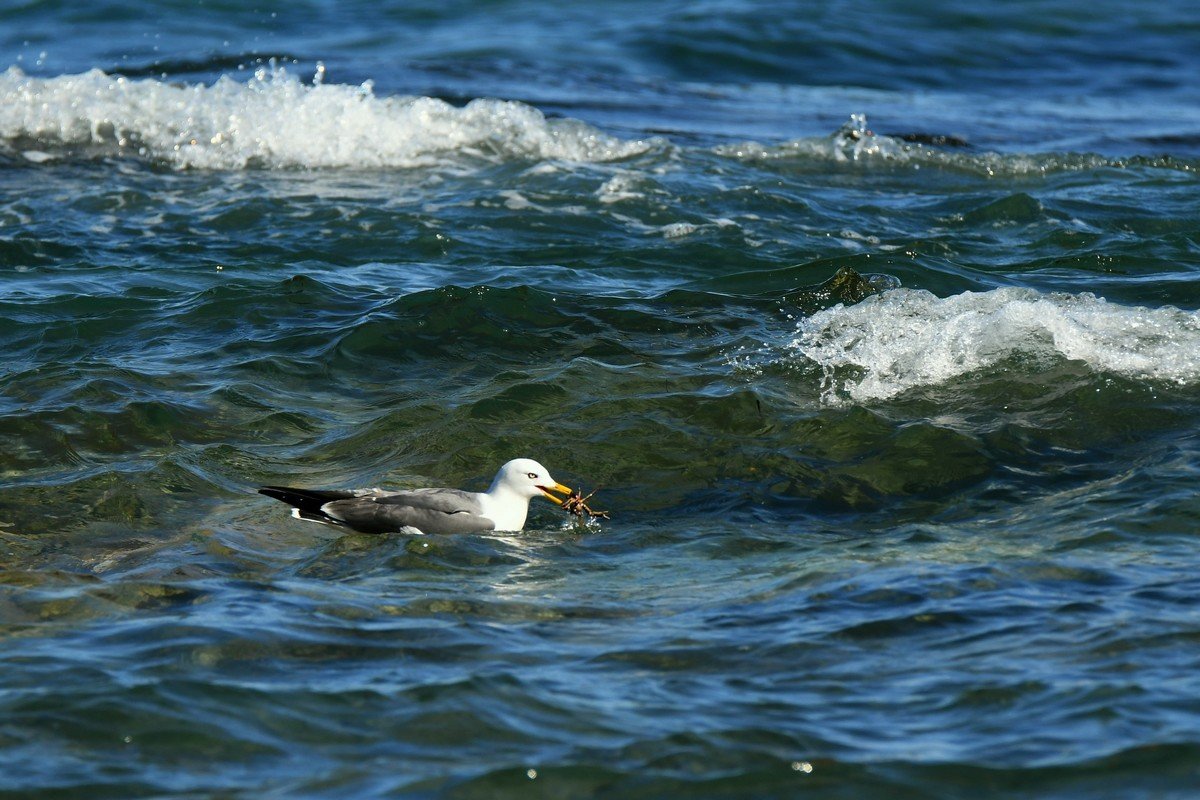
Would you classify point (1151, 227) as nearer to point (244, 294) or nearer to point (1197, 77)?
point (244, 294)

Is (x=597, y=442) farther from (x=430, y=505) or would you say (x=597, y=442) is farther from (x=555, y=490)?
(x=430, y=505)

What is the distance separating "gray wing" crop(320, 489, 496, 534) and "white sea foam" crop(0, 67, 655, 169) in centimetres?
777

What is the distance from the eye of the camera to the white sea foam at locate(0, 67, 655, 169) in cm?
1448

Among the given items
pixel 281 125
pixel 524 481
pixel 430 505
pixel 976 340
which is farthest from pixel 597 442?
pixel 281 125

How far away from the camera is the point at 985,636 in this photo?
17.4 feet

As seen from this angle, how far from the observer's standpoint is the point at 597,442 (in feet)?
25.6

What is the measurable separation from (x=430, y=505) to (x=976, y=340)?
3.59m

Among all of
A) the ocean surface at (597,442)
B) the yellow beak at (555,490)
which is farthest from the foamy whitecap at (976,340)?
the yellow beak at (555,490)

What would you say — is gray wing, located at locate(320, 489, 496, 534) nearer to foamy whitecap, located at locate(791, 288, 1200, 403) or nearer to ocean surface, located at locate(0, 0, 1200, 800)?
ocean surface, located at locate(0, 0, 1200, 800)

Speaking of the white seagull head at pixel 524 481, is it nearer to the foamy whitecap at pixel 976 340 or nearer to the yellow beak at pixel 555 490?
the yellow beak at pixel 555 490

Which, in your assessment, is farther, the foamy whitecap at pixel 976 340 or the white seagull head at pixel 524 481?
the foamy whitecap at pixel 976 340

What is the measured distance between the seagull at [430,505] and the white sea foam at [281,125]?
760 cm

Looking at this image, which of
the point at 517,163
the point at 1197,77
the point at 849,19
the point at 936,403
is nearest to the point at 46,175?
the point at 517,163

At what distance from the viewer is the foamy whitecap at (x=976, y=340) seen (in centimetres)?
831
